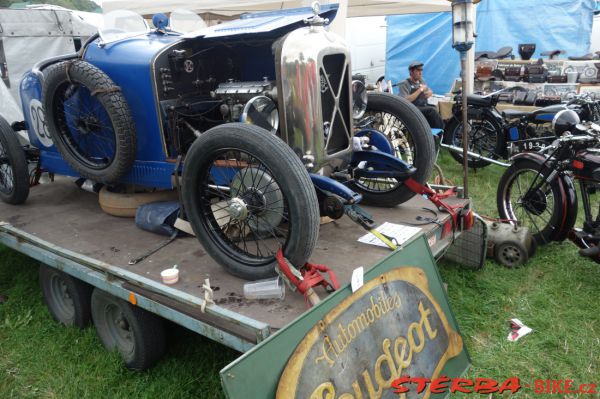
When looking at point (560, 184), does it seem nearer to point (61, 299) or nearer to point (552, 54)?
point (61, 299)

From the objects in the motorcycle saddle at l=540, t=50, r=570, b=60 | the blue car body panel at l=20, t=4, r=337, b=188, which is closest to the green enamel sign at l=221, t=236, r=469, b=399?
the blue car body panel at l=20, t=4, r=337, b=188

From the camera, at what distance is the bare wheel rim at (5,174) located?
143 inches

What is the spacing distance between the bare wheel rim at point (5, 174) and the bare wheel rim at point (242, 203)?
1.94 metres

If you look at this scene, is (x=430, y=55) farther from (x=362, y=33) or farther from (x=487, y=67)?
(x=487, y=67)

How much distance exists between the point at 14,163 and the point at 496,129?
5.38 metres

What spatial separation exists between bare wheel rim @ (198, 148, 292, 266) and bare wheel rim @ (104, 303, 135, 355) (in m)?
0.78

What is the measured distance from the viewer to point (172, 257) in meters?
2.72

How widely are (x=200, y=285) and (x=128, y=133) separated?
1.18m

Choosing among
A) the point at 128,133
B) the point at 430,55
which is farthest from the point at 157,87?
the point at 430,55

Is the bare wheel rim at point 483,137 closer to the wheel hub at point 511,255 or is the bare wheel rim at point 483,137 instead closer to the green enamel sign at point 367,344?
the wheel hub at point 511,255

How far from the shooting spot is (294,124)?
266 centimetres

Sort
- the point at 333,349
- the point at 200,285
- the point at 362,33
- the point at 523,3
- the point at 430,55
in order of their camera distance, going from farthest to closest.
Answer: the point at 362,33, the point at 430,55, the point at 523,3, the point at 200,285, the point at 333,349

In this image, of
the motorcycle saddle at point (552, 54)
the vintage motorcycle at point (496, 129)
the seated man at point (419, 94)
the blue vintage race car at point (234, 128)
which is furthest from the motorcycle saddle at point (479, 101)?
the motorcycle saddle at point (552, 54)

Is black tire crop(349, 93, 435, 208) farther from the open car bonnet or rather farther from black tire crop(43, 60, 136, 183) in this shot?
black tire crop(43, 60, 136, 183)
